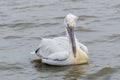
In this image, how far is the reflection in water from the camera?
26.3 feet

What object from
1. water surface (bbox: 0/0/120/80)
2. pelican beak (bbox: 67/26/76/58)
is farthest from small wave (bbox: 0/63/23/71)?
pelican beak (bbox: 67/26/76/58)

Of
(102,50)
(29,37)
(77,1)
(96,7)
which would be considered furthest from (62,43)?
(77,1)

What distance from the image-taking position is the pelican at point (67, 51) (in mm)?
8320

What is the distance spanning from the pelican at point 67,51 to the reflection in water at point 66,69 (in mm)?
72

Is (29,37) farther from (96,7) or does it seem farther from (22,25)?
(96,7)

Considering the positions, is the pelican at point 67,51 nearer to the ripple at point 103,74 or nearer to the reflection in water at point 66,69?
the reflection in water at point 66,69

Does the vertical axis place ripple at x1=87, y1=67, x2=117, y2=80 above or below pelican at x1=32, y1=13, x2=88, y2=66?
below

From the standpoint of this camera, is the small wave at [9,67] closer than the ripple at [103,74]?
No

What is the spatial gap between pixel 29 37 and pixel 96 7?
286cm

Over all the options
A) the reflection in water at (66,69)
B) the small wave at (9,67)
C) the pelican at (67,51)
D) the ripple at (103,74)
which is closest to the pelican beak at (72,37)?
the pelican at (67,51)

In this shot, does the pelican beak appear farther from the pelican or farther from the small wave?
the small wave

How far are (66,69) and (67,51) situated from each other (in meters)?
0.29

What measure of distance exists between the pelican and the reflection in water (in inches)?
2.8

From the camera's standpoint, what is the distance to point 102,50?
9016 millimetres
